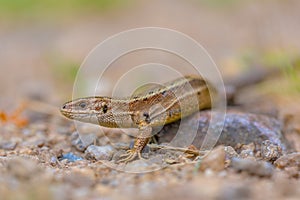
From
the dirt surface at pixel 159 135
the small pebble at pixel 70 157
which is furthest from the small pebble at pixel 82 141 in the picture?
the small pebble at pixel 70 157

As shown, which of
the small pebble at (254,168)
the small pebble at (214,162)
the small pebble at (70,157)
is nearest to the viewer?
the small pebble at (254,168)

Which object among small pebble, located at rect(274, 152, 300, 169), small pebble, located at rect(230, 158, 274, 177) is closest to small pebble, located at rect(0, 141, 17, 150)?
small pebble, located at rect(230, 158, 274, 177)

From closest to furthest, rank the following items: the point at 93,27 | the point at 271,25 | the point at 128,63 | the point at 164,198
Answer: the point at 164,198, the point at 271,25, the point at 128,63, the point at 93,27

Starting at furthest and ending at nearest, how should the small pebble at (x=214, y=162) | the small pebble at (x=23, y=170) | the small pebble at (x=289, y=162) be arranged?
the small pebble at (x=289, y=162)
the small pebble at (x=214, y=162)
the small pebble at (x=23, y=170)

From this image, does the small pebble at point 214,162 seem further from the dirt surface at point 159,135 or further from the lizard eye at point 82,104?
the lizard eye at point 82,104

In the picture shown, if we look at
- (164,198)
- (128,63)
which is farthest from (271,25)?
(164,198)

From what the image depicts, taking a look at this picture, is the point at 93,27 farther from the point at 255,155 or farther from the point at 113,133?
the point at 255,155

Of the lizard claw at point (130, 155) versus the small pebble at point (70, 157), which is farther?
the small pebble at point (70, 157)
